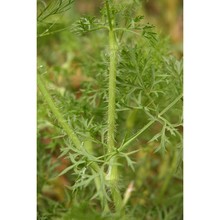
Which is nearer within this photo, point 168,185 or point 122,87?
point 122,87

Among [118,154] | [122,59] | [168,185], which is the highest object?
[122,59]
